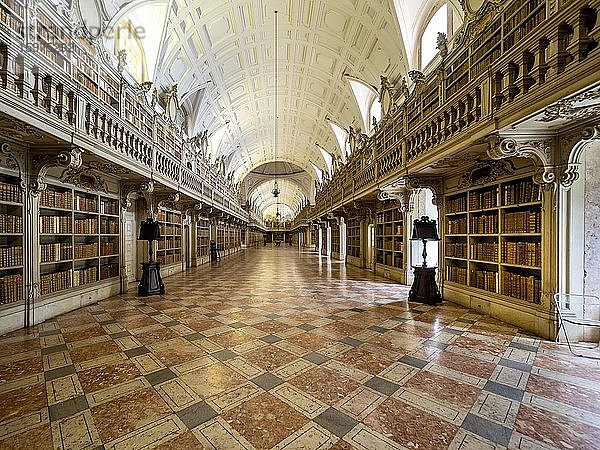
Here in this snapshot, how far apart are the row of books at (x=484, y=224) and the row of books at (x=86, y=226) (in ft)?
25.9

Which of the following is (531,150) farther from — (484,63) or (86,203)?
(86,203)

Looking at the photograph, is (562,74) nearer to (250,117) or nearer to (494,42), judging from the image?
(494,42)

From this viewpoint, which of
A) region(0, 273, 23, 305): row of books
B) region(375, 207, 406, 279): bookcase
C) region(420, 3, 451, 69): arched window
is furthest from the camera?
region(375, 207, 406, 279): bookcase

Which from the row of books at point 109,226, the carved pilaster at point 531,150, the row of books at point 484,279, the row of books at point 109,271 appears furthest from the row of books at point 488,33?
the row of books at point 109,271

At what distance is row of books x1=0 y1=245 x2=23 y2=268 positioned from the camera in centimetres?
446

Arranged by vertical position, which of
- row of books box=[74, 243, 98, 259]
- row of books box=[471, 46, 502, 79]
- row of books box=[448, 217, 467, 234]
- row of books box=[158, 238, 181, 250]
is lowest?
row of books box=[158, 238, 181, 250]

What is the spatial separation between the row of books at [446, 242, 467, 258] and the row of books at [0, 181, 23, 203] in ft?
26.2

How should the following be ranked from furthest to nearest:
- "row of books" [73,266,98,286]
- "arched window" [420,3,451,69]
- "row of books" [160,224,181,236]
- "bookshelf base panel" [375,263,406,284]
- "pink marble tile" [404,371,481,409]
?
"row of books" [160,224,181,236] < "bookshelf base panel" [375,263,406,284] < "arched window" [420,3,451,69] < "row of books" [73,266,98,286] < "pink marble tile" [404,371,481,409]

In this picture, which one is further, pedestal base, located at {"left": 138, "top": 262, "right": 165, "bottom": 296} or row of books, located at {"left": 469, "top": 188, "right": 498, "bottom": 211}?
pedestal base, located at {"left": 138, "top": 262, "right": 165, "bottom": 296}

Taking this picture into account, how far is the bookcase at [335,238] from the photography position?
19403 mm

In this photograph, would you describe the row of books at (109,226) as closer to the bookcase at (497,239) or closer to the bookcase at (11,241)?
the bookcase at (11,241)

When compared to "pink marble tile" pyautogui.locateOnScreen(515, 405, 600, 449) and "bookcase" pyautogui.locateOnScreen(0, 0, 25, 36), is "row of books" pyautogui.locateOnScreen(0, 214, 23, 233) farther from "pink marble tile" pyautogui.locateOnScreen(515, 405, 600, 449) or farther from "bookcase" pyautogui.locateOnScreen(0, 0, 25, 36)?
"pink marble tile" pyautogui.locateOnScreen(515, 405, 600, 449)

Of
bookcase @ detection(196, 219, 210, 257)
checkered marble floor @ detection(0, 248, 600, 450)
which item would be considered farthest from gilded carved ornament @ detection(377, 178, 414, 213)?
bookcase @ detection(196, 219, 210, 257)

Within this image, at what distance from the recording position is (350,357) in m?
3.47
